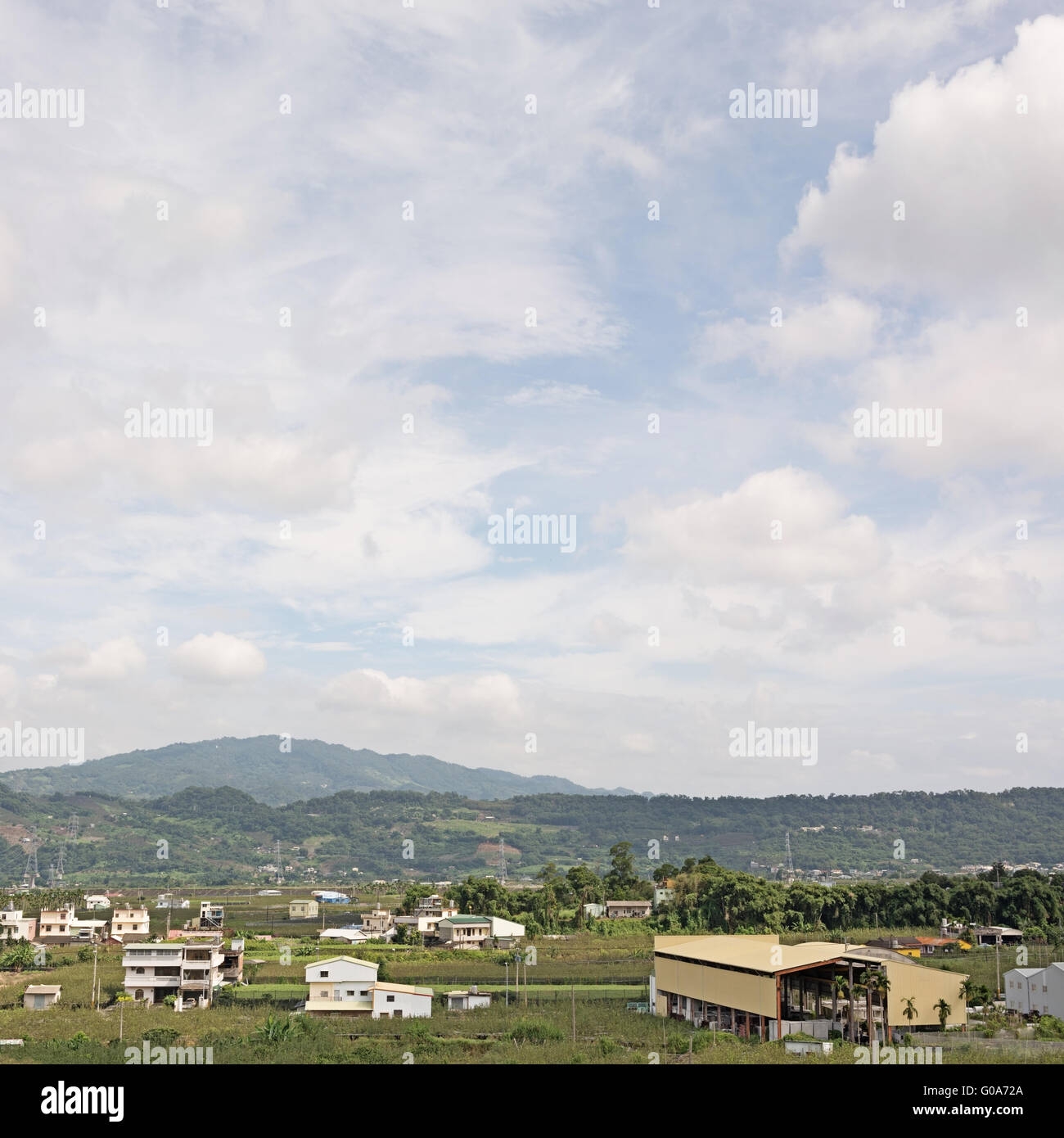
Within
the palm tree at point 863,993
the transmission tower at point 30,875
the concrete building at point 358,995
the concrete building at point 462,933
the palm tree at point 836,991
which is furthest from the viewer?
the transmission tower at point 30,875

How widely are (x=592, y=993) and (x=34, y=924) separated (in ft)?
179

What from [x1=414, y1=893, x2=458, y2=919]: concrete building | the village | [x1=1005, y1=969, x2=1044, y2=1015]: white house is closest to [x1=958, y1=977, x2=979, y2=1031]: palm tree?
the village

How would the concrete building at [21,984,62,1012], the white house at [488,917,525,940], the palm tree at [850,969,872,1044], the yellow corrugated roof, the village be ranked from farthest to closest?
the white house at [488,917,525,940], the concrete building at [21,984,62,1012], the yellow corrugated roof, the village, the palm tree at [850,969,872,1044]

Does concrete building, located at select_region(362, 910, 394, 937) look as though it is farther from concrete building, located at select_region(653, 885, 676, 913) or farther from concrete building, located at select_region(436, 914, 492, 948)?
concrete building, located at select_region(653, 885, 676, 913)

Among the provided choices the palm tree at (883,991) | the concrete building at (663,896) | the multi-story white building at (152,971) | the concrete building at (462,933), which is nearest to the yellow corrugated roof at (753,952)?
the palm tree at (883,991)

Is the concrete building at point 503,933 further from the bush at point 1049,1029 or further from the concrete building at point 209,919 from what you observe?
the bush at point 1049,1029

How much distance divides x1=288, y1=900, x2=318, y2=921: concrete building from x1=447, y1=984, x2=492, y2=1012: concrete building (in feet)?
198

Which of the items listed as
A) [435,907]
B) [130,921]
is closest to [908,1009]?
[435,907]

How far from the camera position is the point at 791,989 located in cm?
4331

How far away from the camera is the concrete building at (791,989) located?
3672 centimetres

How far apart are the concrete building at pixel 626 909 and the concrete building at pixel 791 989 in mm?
46526

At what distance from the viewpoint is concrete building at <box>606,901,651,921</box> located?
295 feet

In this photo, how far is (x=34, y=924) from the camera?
3253 inches
